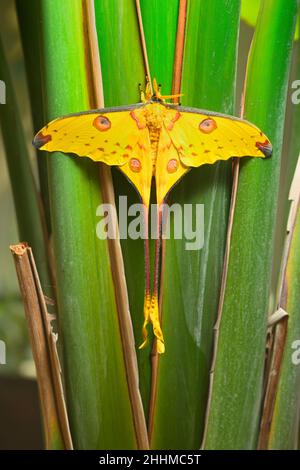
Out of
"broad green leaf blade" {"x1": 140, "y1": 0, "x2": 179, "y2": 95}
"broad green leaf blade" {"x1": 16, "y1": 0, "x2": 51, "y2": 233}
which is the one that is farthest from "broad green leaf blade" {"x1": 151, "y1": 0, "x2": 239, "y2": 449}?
"broad green leaf blade" {"x1": 16, "y1": 0, "x2": 51, "y2": 233}

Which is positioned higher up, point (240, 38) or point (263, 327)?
point (240, 38)

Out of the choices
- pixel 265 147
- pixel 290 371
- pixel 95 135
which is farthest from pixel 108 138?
pixel 290 371

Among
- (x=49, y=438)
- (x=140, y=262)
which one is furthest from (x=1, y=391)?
(x=140, y=262)

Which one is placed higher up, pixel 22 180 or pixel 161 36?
pixel 161 36

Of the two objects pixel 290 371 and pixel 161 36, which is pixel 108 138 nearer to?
pixel 161 36
